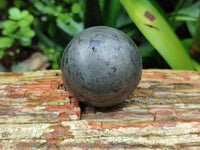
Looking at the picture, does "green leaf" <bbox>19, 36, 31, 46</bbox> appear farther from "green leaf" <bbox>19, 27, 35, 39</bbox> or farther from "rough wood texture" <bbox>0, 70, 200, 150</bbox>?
"rough wood texture" <bbox>0, 70, 200, 150</bbox>

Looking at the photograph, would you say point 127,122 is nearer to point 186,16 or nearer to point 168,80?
point 168,80

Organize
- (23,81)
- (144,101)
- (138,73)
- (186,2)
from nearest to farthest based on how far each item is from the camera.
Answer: (138,73) → (144,101) → (23,81) → (186,2)

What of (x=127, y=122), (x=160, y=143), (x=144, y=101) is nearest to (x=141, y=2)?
(x=144, y=101)

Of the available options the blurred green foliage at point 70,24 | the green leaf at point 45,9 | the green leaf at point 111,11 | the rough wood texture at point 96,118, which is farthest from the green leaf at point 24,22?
the green leaf at point 111,11


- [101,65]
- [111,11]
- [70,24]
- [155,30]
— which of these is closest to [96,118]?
[101,65]

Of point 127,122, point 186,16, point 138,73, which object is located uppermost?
point 186,16
